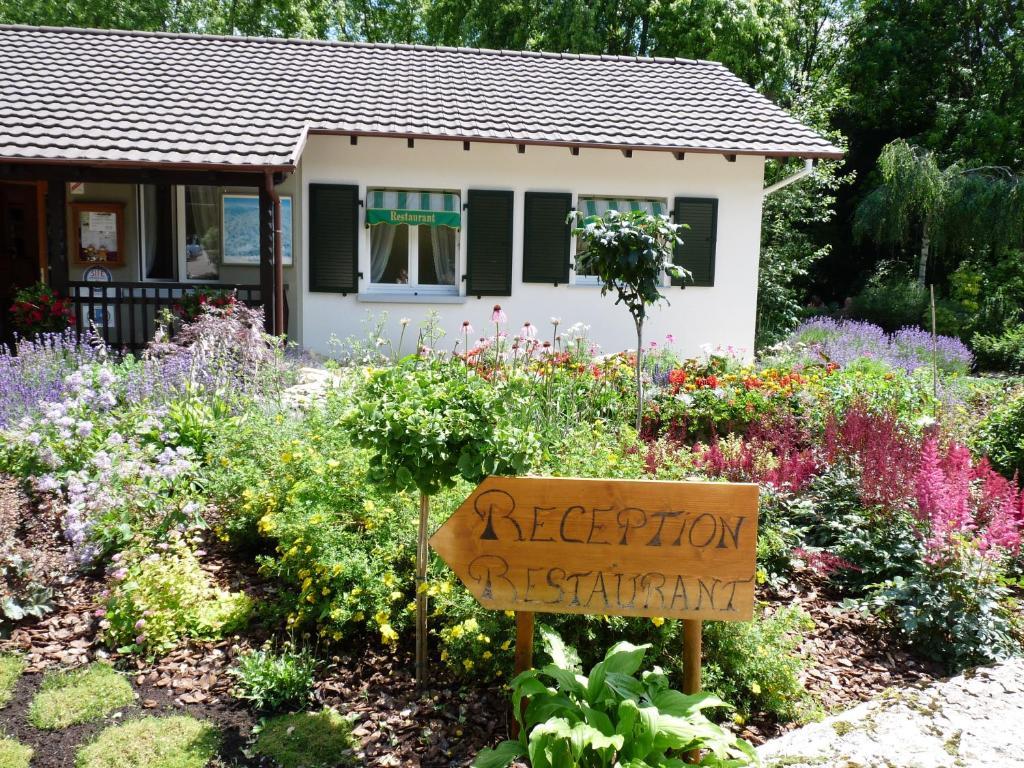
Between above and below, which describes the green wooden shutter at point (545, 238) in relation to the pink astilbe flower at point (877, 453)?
above

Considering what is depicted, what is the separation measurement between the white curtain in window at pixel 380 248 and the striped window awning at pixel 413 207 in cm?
26

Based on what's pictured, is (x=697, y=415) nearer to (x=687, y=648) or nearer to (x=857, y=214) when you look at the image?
(x=687, y=648)

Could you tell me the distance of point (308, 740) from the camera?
327 centimetres

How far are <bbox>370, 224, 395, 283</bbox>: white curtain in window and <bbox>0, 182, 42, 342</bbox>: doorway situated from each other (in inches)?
195

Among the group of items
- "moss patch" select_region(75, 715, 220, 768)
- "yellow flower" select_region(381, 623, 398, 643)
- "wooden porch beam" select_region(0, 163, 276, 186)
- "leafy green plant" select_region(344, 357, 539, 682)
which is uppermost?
"wooden porch beam" select_region(0, 163, 276, 186)

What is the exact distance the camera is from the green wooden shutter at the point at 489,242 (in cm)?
1202

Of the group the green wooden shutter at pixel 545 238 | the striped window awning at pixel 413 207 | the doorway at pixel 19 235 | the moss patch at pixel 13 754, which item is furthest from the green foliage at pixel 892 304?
the moss patch at pixel 13 754

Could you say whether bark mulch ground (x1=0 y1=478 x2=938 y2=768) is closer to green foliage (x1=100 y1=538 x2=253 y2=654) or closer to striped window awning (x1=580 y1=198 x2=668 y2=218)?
green foliage (x1=100 y1=538 x2=253 y2=654)

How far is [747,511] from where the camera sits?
114 inches

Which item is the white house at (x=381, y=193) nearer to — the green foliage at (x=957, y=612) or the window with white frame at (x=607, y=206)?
the window with white frame at (x=607, y=206)

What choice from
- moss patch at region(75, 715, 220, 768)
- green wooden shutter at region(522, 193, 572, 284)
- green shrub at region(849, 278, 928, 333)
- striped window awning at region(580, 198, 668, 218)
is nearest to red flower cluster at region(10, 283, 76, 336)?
green wooden shutter at region(522, 193, 572, 284)

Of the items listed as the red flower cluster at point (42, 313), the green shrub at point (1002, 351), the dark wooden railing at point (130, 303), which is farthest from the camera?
the green shrub at point (1002, 351)

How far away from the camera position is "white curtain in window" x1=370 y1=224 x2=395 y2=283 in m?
12.2

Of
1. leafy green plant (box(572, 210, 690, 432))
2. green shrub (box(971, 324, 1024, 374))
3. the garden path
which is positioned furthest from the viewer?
green shrub (box(971, 324, 1024, 374))
